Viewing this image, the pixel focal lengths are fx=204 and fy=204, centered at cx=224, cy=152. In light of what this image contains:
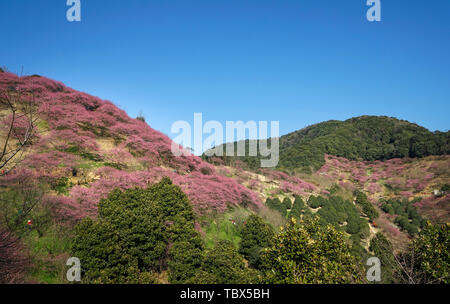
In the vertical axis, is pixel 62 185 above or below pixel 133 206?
above

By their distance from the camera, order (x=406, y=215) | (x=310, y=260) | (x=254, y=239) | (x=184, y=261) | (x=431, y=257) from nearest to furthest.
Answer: (x=310, y=260) → (x=431, y=257) → (x=184, y=261) → (x=254, y=239) → (x=406, y=215)

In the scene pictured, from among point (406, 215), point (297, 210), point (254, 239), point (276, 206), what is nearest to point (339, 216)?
point (297, 210)

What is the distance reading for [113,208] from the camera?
8.55 metres

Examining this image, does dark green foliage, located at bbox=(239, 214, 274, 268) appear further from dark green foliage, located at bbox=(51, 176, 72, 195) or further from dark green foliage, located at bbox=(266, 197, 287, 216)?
dark green foliage, located at bbox=(51, 176, 72, 195)

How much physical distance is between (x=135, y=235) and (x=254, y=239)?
7.02m

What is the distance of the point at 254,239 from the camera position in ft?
40.0

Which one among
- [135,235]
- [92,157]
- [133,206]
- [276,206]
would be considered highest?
[92,157]

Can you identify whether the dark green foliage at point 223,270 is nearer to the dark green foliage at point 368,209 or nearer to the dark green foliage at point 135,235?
the dark green foliage at point 135,235

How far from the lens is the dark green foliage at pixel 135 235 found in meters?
6.56

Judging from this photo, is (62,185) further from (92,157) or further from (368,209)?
(368,209)

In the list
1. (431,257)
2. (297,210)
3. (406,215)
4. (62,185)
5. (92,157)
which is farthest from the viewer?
(406,215)

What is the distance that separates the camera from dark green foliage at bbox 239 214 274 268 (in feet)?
38.3
